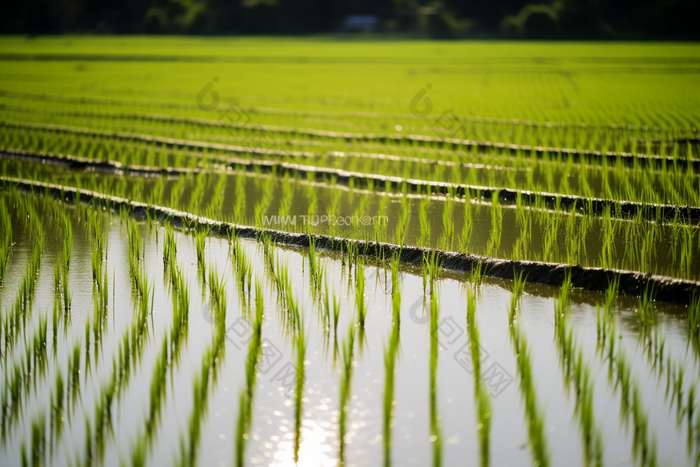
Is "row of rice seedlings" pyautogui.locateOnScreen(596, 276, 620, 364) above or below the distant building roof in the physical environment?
below

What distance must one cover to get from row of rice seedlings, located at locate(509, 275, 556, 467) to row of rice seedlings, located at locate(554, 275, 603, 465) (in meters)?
0.12

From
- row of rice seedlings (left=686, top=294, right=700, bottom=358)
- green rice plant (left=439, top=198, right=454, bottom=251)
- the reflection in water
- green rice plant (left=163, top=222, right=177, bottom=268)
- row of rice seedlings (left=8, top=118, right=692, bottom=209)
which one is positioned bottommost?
the reflection in water

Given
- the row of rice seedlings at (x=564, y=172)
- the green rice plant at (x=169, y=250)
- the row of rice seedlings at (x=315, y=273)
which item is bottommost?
the row of rice seedlings at (x=315, y=273)

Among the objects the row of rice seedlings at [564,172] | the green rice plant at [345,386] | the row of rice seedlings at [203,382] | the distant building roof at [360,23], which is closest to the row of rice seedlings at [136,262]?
the row of rice seedlings at [203,382]

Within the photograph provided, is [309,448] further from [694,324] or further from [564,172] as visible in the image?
[564,172]

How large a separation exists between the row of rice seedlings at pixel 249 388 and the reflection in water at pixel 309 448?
0.09ft

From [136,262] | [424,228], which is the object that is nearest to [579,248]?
[424,228]

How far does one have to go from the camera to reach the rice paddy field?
7.57 ft

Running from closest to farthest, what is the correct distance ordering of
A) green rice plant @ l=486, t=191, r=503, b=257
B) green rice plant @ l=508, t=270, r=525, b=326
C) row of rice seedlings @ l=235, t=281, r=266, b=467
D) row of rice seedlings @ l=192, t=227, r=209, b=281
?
1. row of rice seedlings @ l=235, t=281, r=266, b=467
2. green rice plant @ l=508, t=270, r=525, b=326
3. row of rice seedlings @ l=192, t=227, r=209, b=281
4. green rice plant @ l=486, t=191, r=503, b=257

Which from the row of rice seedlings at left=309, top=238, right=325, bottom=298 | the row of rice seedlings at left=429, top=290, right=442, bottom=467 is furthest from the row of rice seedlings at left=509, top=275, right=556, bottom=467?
the row of rice seedlings at left=309, top=238, right=325, bottom=298

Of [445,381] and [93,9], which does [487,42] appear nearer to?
[93,9]

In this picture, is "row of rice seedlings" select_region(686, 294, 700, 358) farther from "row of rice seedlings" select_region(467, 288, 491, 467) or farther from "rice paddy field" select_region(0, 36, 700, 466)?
"row of rice seedlings" select_region(467, 288, 491, 467)

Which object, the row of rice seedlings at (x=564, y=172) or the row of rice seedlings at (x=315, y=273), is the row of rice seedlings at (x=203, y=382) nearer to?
the row of rice seedlings at (x=315, y=273)

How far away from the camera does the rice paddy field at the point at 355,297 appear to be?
2.31 m
